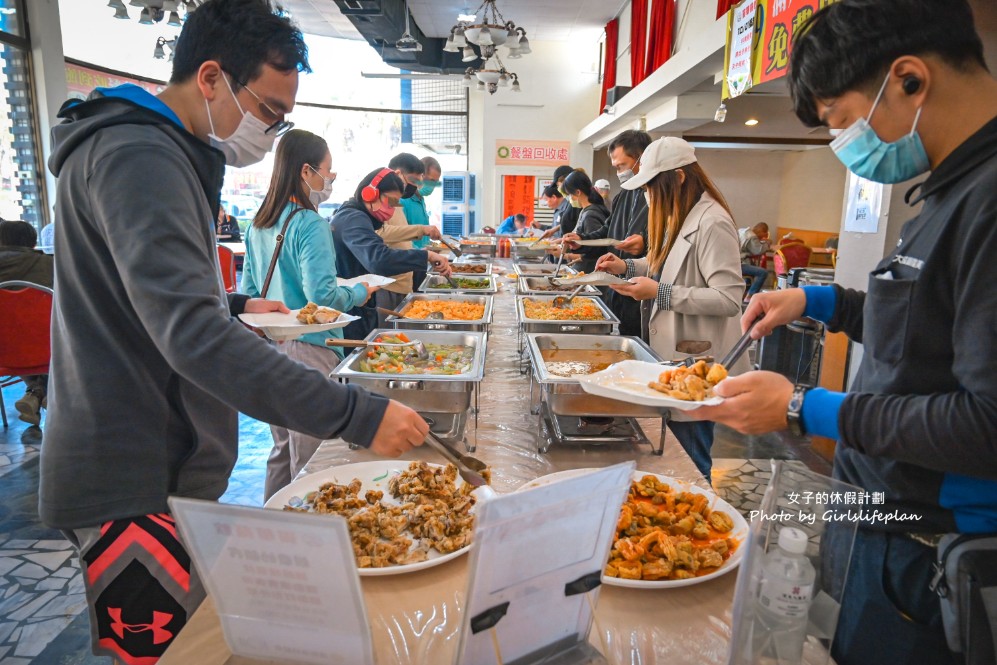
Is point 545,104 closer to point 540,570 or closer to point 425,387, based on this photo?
point 425,387

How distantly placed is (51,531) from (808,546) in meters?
2.88

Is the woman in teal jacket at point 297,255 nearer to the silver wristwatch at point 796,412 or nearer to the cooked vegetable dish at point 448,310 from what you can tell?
the cooked vegetable dish at point 448,310

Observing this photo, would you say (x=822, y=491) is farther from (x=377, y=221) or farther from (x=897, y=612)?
(x=377, y=221)

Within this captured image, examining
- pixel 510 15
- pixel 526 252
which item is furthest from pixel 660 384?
pixel 510 15

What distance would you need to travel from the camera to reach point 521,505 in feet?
2.03

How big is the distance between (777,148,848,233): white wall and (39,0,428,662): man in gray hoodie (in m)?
8.50

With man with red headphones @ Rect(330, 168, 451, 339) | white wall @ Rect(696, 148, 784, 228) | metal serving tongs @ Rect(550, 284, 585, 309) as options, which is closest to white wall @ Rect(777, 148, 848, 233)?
white wall @ Rect(696, 148, 784, 228)

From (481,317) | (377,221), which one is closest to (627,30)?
(377,221)

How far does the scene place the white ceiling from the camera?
748 cm

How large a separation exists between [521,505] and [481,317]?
1.96 m

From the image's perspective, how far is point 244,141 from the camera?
1.17m

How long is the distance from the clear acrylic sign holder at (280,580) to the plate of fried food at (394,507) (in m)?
0.21

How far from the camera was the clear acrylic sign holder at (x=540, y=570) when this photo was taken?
625 millimetres

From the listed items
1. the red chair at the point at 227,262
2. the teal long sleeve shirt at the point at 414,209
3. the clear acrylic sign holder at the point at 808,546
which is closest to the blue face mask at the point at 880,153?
the clear acrylic sign holder at the point at 808,546
